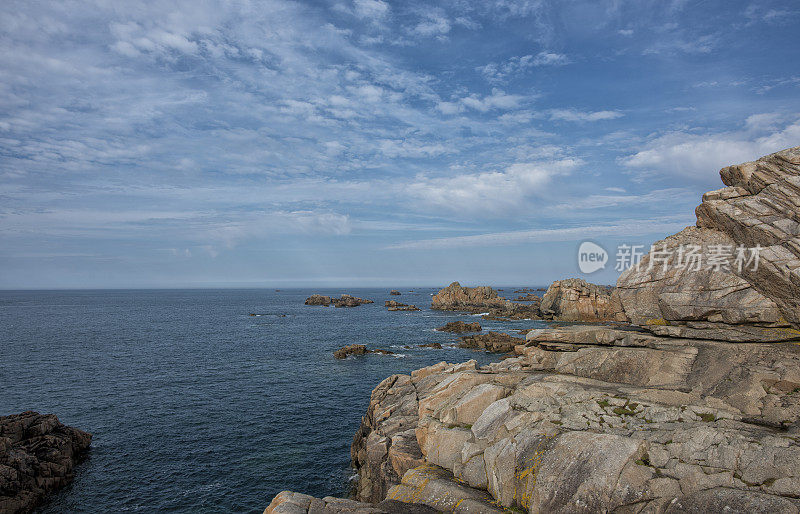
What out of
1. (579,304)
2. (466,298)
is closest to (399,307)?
(466,298)

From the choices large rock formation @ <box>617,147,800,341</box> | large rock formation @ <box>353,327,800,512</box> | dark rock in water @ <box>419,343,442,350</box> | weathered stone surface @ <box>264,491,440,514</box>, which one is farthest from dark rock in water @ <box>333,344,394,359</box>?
large rock formation @ <box>617,147,800,341</box>

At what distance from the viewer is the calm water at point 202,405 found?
30609 millimetres

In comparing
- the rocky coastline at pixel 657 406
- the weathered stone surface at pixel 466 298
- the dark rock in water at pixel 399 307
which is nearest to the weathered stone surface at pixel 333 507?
the rocky coastline at pixel 657 406

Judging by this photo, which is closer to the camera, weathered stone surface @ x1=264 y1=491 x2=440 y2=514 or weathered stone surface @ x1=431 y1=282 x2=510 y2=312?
weathered stone surface @ x1=264 y1=491 x2=440 y2=514

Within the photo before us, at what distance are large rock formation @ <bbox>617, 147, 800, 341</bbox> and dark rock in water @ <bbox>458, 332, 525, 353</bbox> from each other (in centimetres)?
5372

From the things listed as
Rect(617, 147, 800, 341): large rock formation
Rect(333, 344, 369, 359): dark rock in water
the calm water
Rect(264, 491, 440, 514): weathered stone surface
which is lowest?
the calm water

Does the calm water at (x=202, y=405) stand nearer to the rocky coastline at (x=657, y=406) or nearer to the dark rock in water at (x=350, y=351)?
the dark rock in water at (x=350, y=351)

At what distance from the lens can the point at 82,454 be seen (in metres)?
35.6

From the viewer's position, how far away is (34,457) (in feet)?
104

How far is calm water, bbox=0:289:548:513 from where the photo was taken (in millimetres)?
30609

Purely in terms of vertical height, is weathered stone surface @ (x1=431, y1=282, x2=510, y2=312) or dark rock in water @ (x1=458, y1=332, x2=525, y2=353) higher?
weathered stone surface @ (x1=431, y1=282, x2=510, y2=312)

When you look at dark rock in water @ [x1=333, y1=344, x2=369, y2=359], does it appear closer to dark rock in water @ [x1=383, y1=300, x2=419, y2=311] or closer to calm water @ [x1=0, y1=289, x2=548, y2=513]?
calm water @ [x1=0, y1=289, x2=548, y2=513]

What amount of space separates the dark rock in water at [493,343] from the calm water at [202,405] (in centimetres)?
507

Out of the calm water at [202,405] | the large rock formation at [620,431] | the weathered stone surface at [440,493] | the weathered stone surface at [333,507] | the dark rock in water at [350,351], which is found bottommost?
the calm water at [202,405]
